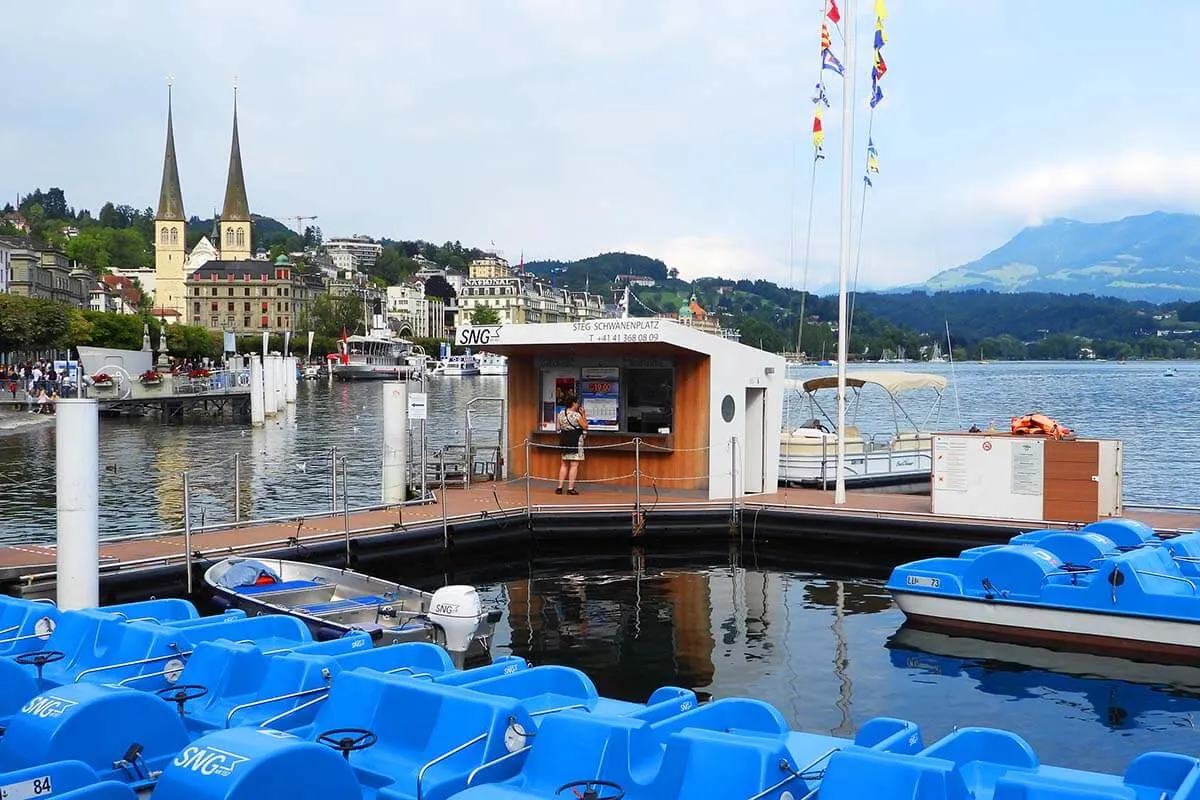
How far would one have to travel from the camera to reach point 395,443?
22.7 meters

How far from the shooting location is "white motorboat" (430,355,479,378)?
15988cm

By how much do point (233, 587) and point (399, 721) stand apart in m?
8.26

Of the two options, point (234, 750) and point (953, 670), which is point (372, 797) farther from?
point (953, 670)

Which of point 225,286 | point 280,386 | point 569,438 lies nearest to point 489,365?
point 225,286

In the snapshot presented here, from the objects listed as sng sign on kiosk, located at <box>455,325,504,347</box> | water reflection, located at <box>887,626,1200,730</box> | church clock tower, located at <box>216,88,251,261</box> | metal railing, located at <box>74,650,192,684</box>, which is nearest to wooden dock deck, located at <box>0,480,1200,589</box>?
sng sign on kiosk, located at <box>455,325,504,347</box>

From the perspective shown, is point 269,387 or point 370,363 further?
point 370,363

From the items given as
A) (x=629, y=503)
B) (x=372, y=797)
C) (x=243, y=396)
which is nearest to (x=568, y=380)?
(x=629, y=503)

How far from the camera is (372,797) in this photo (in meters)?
6.89

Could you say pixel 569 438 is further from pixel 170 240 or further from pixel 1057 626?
pixel 170 240

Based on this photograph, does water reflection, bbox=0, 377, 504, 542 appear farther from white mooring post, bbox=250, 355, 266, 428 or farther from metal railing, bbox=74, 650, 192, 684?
metal railing, bbox=74, 650, 192, 684

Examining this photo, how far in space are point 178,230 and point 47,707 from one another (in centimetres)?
19559

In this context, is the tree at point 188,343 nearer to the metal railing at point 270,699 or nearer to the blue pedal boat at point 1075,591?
the blue pedal boat at point 1075,591

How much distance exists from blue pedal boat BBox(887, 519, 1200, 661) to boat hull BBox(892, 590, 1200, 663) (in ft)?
0.04

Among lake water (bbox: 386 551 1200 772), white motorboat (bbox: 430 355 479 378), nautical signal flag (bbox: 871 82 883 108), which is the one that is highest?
nautical signal flag (bbox: 871 82 883 108)
